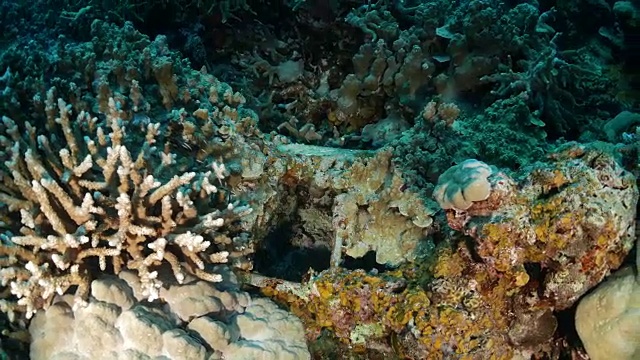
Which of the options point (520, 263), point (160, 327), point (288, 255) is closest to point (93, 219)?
point (160, 327)

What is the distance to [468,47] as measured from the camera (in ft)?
15.0

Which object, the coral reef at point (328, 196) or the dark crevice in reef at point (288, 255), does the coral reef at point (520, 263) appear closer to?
the coral reef at point (328, 196)

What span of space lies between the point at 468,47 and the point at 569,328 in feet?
8.98

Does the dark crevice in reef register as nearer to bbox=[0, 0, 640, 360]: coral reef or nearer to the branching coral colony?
bbox=[0, 0, 640, 360]: coral reef

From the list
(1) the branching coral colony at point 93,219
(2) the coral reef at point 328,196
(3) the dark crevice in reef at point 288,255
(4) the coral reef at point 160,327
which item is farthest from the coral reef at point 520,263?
(1) the branching coral colony at point 93,219

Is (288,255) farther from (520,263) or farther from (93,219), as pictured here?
(520,263)

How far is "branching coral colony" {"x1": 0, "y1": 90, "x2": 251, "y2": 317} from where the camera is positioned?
2467 millimetres

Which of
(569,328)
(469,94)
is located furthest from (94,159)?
(469,94)

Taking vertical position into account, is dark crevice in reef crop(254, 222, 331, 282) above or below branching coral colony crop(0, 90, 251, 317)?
below

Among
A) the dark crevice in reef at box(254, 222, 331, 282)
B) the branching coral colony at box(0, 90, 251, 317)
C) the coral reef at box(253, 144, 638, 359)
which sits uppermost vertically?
the branching coral colony at box(0, 90, 251, 317)

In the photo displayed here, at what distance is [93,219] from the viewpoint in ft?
8.51

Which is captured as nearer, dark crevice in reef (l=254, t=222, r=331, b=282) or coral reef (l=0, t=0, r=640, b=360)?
coral reef (l=0, t=0, r=640, b=360)

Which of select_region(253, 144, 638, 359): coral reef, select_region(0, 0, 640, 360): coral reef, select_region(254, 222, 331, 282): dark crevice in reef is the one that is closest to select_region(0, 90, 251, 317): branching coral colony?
select_region(0, 0, 640, 360): coral reef

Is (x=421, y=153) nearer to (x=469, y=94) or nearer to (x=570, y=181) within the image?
(x=570, y=181)
